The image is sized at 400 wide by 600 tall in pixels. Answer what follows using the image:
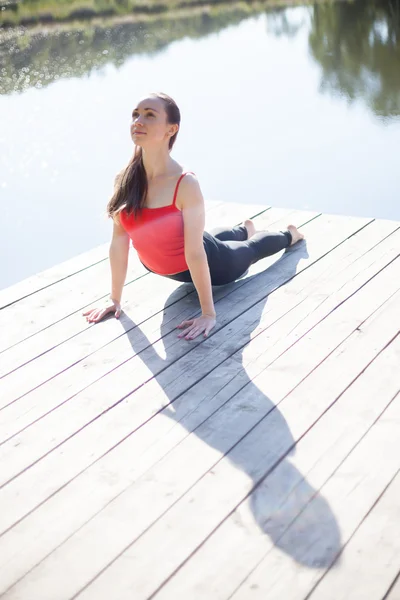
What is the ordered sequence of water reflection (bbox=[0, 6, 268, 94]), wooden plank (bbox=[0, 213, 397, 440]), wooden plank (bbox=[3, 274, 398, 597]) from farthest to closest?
water reflection (bbox=[0, 6, 268, 94]) → wooden plank (bbox=[0, 213, 397, 440]) → wooden plank (bbox=[3, 274, 398, 597])

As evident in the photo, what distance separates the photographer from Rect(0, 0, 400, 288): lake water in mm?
6027

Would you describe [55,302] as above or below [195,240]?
below

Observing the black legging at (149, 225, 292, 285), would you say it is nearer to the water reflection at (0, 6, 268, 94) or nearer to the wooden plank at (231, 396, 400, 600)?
the wooden plank at (231, 396, 400, 600)

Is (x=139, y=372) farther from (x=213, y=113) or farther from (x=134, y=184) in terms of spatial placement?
(x=213, y=113)

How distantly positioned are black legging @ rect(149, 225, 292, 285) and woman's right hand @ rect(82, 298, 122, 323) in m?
0.25

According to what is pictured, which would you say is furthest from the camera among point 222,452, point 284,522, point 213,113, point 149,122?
point 213,113

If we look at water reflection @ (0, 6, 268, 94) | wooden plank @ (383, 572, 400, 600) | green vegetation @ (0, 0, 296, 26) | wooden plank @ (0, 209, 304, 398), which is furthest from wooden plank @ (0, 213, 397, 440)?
green vegetation @ (0, 0, 296, 26)

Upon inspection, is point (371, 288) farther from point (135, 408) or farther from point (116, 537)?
point (116, 537)

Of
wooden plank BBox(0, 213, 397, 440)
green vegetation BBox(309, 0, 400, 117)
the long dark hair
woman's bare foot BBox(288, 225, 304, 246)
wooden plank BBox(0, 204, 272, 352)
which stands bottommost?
green vegetation BBox(309, 0, 400, 117)

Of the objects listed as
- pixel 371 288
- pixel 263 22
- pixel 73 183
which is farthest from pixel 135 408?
pixel 263 22

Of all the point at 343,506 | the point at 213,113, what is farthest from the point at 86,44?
the point at 343,506

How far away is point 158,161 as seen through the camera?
9.79 feet

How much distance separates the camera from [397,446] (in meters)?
2.13

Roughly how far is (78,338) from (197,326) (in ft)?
1.44
